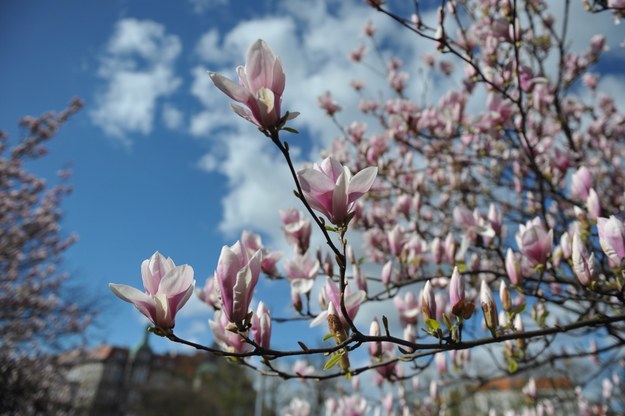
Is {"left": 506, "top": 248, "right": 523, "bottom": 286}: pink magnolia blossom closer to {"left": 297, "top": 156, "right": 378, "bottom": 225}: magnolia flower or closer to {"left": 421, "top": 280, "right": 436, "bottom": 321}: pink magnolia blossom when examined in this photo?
{"left": 421, "top": 280, "right": 436, "bottom": 321}: pink magnolia blossom

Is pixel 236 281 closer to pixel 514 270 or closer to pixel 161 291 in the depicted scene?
pixel 161 291

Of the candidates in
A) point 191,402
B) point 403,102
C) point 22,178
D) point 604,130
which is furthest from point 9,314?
point 191,402

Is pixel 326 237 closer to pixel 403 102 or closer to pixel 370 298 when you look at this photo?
pixel 370 298

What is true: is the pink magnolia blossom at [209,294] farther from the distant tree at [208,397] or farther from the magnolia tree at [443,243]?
the distant tree at [208,397]

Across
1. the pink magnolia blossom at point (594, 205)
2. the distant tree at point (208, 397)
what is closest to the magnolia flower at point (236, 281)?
the pink magnolia blossom at point (594, 205)

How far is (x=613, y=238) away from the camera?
4.24 ft

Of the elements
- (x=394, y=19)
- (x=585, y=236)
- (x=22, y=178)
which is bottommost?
(x=585, y=236)

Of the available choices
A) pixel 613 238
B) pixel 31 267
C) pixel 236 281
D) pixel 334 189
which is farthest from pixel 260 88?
pixel 31 267

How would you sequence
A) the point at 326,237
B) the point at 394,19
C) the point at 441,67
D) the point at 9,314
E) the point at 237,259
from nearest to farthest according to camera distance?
the point at 326,237 < the point at 237,259 < the point at 394,19 < the point at 441,67 < the point at 9,314

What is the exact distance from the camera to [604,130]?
5.29 metres

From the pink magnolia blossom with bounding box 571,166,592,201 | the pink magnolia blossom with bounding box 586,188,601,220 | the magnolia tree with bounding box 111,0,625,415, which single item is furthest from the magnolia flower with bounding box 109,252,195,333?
the pink magnolia blossom with bounding box 571,166,592,201

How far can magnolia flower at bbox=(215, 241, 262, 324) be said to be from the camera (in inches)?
41.3

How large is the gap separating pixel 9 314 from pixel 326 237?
896 centimetres

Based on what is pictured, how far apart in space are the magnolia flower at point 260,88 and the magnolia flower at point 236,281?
1.12 ft
